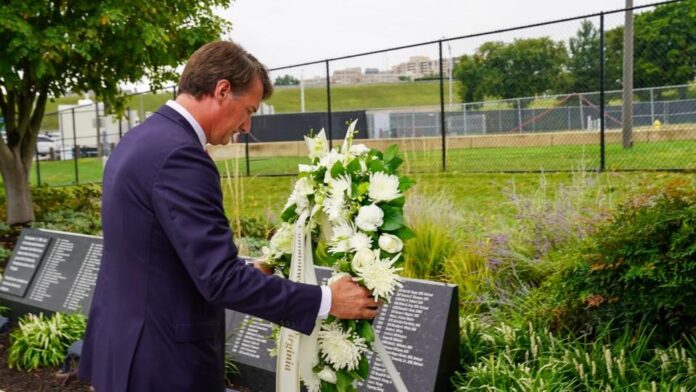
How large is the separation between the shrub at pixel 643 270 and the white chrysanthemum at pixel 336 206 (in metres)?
1.86

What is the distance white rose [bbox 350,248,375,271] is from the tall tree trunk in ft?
35.4

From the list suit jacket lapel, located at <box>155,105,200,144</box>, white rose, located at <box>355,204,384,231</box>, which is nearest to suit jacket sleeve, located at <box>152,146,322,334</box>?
suit jacket lapel, located at <box>155,105,200,144</box>

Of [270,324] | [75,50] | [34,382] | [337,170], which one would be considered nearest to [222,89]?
[337,170]

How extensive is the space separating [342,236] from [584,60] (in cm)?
1485

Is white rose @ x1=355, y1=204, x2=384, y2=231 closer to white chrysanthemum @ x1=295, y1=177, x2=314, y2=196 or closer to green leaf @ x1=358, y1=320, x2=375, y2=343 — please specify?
white chrysanthemum @ x1=295, y1=177, x2=314, y2=196

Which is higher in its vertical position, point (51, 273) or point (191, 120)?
point (191, 120)

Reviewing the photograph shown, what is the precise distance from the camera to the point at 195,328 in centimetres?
260

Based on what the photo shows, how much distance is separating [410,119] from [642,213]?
22.0 metres

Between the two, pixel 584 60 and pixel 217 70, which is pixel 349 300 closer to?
pixel 217 70

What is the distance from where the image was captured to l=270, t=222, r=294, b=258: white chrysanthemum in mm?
2922

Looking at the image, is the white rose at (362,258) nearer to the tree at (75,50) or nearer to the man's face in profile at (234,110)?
the man's face in profile at (234,110)

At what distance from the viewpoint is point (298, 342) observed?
107 inches

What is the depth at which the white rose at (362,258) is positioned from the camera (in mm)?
2594

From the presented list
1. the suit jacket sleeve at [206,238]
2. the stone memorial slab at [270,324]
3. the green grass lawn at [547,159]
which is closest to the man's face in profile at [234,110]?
the suit jacket sleeve at [206,238]
